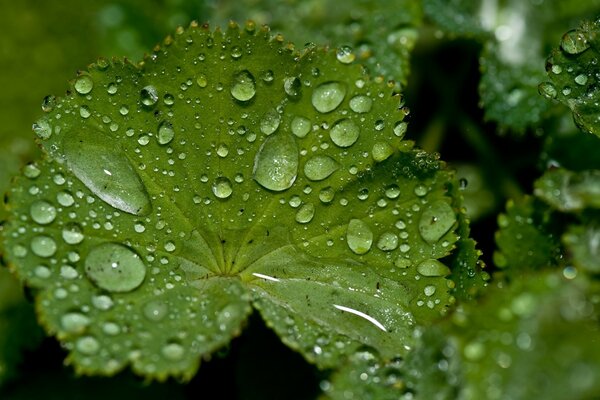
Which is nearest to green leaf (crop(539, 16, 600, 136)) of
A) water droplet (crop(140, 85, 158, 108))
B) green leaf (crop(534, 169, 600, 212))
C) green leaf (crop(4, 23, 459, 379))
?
green leaf (crop(534, 169, 600, 212))

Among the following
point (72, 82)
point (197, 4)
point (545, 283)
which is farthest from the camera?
point (197, 4)

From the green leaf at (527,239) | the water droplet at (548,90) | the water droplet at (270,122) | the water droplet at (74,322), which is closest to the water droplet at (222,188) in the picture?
the water droplet at (270,122)

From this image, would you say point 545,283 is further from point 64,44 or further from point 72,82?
point 64,44

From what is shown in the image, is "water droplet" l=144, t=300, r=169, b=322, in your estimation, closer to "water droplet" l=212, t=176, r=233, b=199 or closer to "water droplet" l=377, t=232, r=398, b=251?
"water droplet" l=212, t=176, r=233, b=199

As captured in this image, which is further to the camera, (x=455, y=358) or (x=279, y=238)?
(x=279, y=238)

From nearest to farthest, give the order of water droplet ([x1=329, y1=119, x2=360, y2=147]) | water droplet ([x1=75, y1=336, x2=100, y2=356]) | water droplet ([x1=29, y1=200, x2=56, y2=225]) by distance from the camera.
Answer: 1. water droplet ([x1=75, y1=336, x2=100, y2=356])
2. water droplet ([x1=29, y1=200, x2=56, y2=225])
3. water droplet ([x1=329, y1=119, x2=360, y2=147])

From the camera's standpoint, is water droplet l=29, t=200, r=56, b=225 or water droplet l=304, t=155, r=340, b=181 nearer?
water droplet l=29, t=200, r=56, b=225

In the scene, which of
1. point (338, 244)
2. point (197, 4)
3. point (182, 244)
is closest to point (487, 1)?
point (197, 4)
